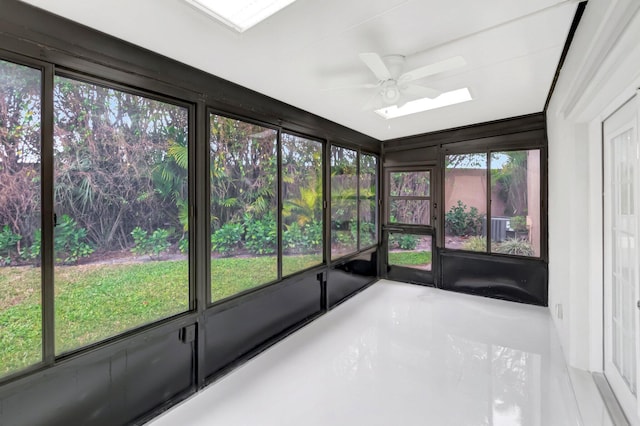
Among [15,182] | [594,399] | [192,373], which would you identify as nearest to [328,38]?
[15,182]

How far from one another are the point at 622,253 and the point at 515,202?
87.6 inches

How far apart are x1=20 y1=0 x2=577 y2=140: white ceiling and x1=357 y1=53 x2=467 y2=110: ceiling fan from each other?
11 cm

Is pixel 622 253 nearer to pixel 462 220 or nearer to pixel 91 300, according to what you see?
pixel 462 220

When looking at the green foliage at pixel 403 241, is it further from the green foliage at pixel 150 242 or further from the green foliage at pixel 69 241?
the green foliage at pixel 69 241

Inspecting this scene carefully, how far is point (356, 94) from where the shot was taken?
2973mm

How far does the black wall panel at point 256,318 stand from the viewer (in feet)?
8.04

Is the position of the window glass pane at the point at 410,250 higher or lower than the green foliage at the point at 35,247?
lower

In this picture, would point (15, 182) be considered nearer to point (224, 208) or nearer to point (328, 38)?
point (224, 208)

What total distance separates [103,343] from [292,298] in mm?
1781

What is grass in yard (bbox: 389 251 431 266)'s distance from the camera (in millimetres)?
4886

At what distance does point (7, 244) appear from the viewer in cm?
152

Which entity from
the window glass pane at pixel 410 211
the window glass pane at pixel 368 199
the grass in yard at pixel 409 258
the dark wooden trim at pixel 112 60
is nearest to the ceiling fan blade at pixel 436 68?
the dark wooden trim at pixel 112 60

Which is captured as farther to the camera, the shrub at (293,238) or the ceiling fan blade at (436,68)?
the shrub at (293,238)

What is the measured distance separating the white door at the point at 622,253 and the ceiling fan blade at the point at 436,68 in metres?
0.94
